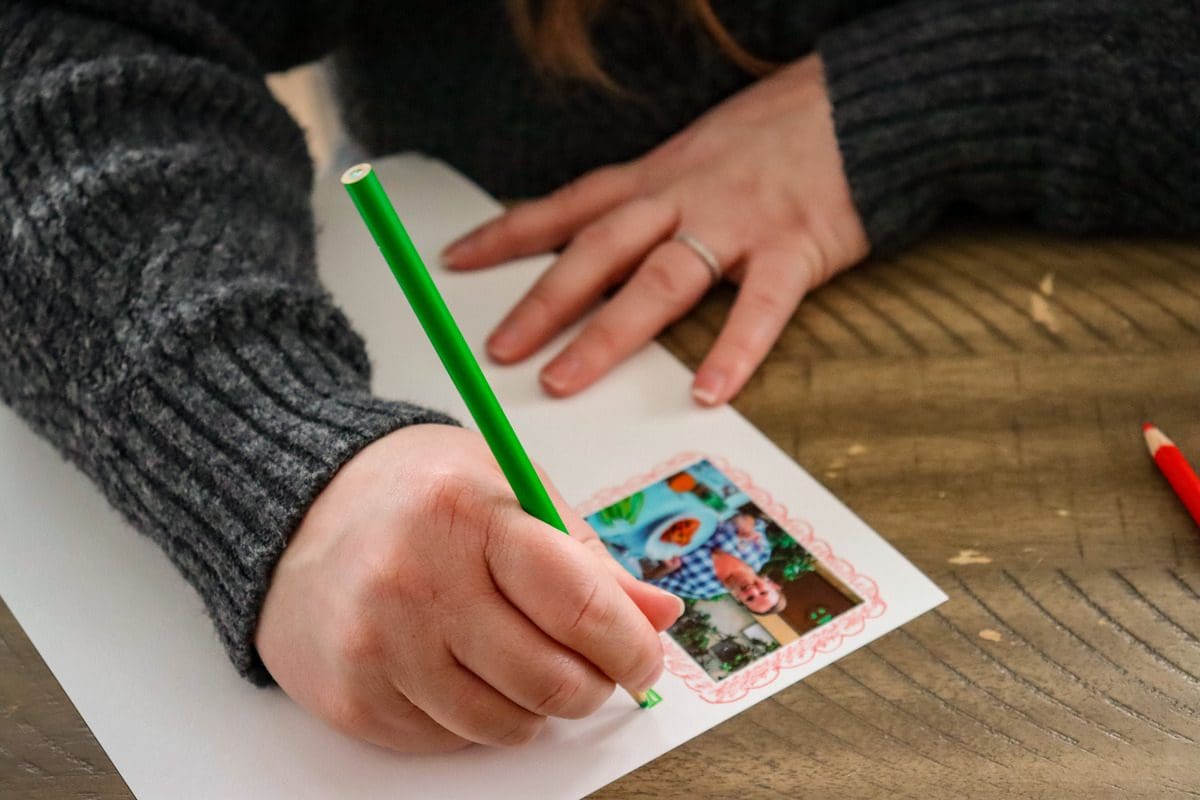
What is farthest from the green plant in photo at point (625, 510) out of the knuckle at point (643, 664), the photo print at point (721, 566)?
the knuckle at point (643, 664)

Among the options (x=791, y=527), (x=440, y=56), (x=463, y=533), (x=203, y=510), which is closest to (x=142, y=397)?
(x=203, y=510)

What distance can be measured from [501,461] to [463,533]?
0.10 ft

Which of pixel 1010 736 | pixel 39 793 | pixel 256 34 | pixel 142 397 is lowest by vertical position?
pixel 1010 736

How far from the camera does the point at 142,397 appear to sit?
1.64 feet

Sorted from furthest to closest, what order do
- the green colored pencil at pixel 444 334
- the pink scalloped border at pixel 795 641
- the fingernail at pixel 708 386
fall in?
the fingernail at pixel 708 386 → the pink scalloped border at pixel 795 641 → the green colored pencil at pixel 444 334

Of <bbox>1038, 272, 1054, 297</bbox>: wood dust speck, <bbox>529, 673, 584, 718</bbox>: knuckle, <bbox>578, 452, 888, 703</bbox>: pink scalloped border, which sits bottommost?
<bbox>578, 452, 888, 703</bbox>: pink scalloped border

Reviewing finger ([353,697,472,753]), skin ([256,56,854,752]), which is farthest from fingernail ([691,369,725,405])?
finger ([353,697,472,753])

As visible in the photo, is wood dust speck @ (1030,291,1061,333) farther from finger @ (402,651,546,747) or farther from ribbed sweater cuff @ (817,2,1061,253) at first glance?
finger @ (402,651,546,747)

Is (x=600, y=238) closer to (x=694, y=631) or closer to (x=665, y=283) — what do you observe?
(x=665, y=283)

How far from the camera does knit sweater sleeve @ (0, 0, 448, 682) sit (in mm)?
466

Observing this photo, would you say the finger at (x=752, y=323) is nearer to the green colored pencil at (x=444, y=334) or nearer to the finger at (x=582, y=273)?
the finger at (x=582, y=273)

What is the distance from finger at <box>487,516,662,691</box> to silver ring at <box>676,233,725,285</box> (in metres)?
0.28

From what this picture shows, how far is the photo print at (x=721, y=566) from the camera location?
18.3 inches

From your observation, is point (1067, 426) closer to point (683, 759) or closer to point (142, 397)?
point (683, 759)
